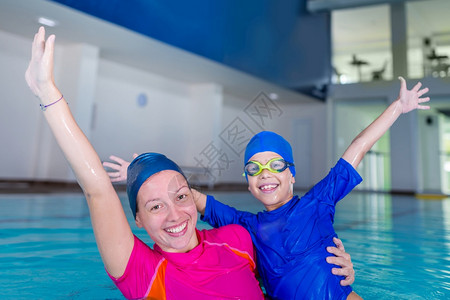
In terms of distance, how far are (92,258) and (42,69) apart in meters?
1.50

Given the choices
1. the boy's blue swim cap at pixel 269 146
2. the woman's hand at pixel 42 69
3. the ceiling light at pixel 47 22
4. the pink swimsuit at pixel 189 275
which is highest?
the ceiling light at pixel 47 22

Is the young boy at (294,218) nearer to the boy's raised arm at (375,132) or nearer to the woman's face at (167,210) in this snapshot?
the boy's raised arm at (375,132)

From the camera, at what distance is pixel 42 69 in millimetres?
840

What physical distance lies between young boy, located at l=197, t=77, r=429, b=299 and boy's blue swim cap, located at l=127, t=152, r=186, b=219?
411mm

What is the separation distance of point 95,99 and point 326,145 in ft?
24.8

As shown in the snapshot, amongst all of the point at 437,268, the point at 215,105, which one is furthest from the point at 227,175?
the point at 437,268

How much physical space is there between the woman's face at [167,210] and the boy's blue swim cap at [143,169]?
0.01 meters

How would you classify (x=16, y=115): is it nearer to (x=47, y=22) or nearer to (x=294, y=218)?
(x=47, y=22)

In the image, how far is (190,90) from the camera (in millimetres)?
10930

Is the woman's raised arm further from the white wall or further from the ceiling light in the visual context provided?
the white wall

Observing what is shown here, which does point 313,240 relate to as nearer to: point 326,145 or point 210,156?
point 210,156

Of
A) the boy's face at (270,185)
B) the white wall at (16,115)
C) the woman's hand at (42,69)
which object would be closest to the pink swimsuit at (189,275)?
the boy's face at (270,185)

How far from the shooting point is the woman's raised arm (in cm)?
85

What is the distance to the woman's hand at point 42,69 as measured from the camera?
838 mm
